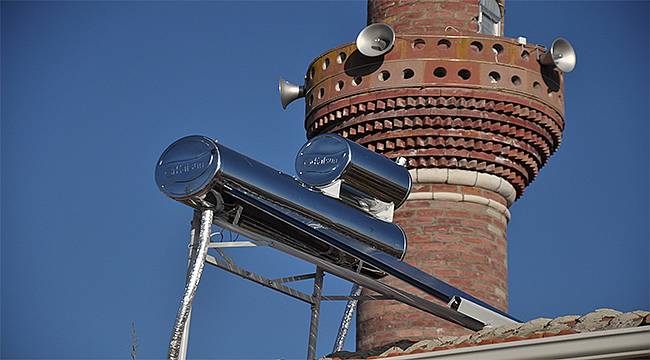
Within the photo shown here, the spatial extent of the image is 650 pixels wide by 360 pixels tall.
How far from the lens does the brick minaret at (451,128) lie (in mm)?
12172

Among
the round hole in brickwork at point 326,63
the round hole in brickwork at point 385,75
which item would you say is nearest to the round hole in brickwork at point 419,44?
the round hole in brickwork at point 385,75

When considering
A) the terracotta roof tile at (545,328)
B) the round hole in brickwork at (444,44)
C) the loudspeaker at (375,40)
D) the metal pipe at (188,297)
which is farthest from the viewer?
the round hole in brickwork at (444,44)

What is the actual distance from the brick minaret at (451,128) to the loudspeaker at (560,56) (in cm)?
9

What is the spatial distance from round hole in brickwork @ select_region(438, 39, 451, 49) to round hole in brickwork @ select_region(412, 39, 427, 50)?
125mm

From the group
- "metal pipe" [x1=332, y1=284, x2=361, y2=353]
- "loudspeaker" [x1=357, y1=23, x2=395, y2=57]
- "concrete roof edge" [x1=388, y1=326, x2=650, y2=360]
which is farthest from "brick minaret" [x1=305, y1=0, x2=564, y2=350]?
"concrete roof edge" [x1=388, y1=326, x2=650, y2=360]

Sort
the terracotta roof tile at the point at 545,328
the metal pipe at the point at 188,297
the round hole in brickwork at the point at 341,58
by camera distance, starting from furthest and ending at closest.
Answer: the round hole in brickwork at the point at 341,58 < the metal pipe at the point at 188,297 < the terracotta roof tile at the point at 545,328

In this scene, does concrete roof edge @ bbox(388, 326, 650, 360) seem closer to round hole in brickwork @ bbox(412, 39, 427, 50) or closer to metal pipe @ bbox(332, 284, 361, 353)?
metal pipe @ bbox(332, 284, 361, 353)

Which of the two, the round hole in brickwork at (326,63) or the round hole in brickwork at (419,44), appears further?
the round hole in brickwork at (326,63)

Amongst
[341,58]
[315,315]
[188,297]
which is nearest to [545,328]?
[188,297]

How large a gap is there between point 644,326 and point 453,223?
5629 mm

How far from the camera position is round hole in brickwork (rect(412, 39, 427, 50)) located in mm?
12516

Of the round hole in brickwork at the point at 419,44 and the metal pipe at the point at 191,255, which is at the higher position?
the round hole in brickwork at the point at 419,44

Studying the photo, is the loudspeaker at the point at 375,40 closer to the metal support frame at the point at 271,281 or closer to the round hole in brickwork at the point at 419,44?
the round hole in brickwork at the point at 419,44

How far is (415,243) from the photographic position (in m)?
12.2
